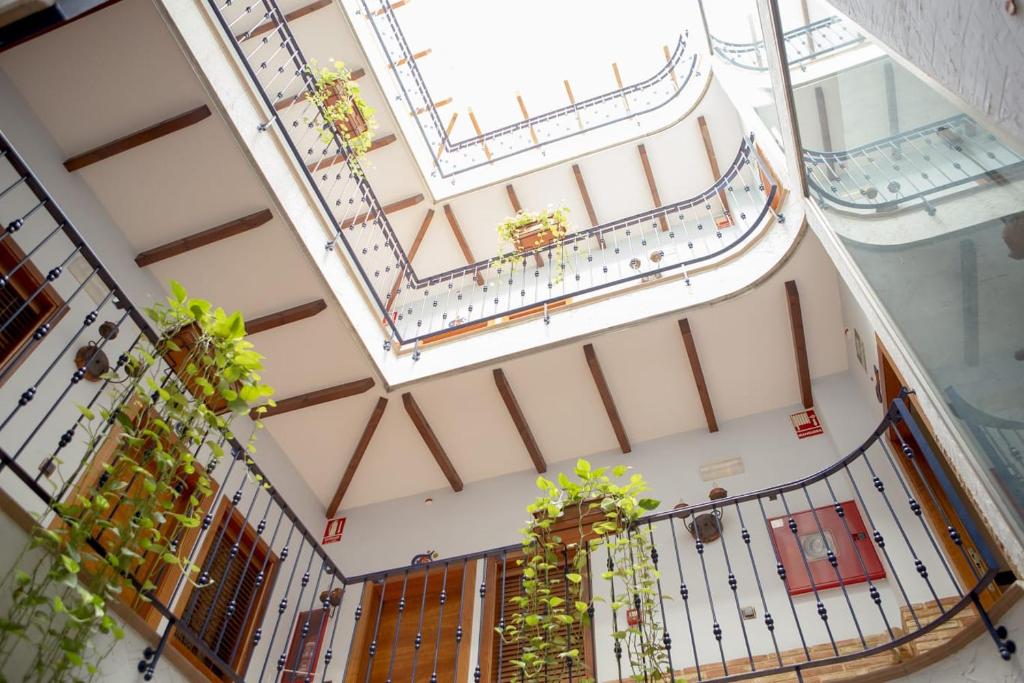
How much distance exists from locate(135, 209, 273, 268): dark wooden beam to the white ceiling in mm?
67

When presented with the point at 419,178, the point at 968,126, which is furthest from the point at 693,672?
the point at 419,178

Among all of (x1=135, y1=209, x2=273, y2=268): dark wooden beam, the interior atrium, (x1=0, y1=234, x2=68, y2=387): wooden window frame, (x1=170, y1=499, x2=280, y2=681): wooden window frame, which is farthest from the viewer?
(x1=135, y1=209, x2=273, y2=268): dark wooden beam

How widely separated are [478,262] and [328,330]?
2535 mm

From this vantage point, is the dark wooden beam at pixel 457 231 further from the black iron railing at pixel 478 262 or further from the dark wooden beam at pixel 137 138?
the dark wooden beam at pixel 137 138

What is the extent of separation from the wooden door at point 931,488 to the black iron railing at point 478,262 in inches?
63.8

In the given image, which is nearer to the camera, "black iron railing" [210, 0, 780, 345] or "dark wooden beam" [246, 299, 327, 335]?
"dark wooden beam" [246, 299, 327, 335]

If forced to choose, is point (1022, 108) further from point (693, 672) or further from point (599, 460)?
point (599, 460)

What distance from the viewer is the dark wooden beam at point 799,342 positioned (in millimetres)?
5488

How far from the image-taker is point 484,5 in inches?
386

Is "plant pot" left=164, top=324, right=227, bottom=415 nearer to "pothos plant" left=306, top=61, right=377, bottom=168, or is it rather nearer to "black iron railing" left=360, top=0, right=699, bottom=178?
"pothos plant" left=306, top=61, right=377, bottom=168

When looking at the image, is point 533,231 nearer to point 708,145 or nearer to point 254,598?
point 708,145

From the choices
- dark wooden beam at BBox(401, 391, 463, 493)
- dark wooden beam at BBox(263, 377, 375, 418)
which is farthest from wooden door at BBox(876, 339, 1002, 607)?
dark wooden beam at BBox(263, 377, 375, 418)

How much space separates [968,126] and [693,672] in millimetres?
3750

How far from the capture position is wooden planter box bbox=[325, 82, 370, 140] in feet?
21.8
